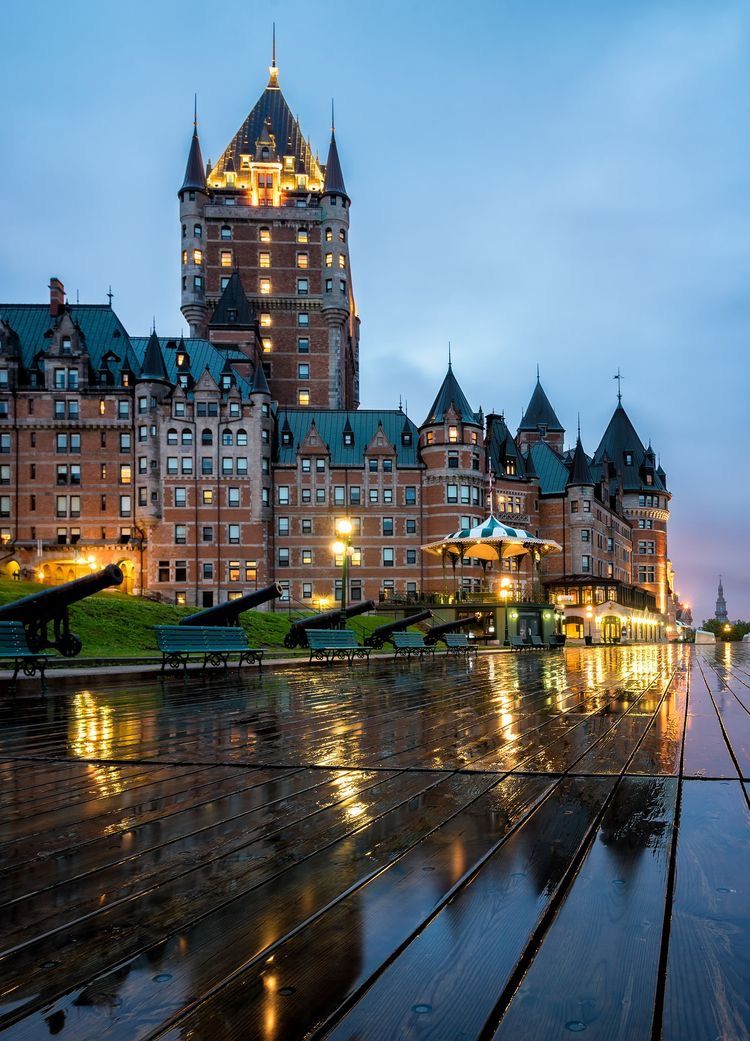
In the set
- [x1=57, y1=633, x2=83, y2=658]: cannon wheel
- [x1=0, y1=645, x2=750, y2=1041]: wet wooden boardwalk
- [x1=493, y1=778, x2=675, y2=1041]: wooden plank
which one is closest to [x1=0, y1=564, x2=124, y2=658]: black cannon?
[x1=57, y1=633, x2=83, y2=658]: cannon wheel

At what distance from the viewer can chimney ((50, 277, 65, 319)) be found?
74.2 m

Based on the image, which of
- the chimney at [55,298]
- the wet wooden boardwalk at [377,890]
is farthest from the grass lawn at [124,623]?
the chimney at [55,298]

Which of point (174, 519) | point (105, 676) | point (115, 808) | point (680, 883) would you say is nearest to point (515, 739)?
point (115, 808)

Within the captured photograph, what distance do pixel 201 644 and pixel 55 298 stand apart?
64701mm

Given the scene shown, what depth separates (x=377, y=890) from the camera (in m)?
3.16

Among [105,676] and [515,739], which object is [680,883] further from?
[105,676]

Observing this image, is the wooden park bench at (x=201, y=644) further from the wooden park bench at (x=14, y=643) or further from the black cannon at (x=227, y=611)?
the wooden park bench at (x=14, y=643)

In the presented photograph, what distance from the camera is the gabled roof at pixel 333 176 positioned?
290 feet

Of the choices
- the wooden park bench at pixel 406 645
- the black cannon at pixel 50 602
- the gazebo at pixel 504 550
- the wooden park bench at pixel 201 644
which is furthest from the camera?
the gazebo at pixel 504 550

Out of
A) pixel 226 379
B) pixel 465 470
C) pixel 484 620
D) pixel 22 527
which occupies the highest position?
pixel 226 379

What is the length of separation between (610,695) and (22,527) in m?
65.1

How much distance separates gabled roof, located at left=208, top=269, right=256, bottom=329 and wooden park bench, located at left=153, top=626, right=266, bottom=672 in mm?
63610

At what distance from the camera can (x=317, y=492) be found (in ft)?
244

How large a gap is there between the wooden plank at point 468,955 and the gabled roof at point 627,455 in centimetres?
10289
